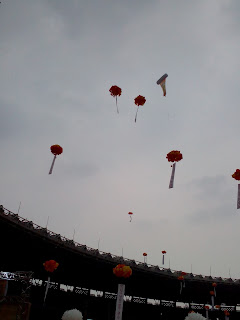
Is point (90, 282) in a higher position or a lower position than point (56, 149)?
lower

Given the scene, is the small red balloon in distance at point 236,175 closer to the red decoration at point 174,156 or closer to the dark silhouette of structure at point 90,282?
the red decoration at point 174,156

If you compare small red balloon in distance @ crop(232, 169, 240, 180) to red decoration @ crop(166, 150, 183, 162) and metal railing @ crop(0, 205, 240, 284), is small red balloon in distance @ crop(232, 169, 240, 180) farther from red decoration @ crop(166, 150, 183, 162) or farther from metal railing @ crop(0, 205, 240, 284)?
metal railing @ crop(0, 205, 240, 284)

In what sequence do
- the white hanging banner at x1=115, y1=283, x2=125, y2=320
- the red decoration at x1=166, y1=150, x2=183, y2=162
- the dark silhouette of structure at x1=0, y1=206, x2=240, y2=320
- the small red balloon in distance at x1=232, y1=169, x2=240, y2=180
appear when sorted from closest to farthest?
the small red balloon in distance at x1=232, y1=169, x2=240, y2=180 → the red decoration at x1=166, y1=150, x2=183, y2=162 → the white hanging banner at x1=115, y1=283, x2=125, y2=320 → the dark silhouette of structure at x1=0, y1=206, x2=240, y2=320

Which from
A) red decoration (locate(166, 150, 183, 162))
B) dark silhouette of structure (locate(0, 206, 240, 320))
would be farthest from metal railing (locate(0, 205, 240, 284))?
red decoration (locate(166, 150, 183, 162))

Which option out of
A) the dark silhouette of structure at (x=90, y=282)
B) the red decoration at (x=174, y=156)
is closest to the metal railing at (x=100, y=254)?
the dark silhouette of structure at (x=90, y=282)

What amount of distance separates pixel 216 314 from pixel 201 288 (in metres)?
6.36

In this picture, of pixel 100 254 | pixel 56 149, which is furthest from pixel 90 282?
pixel 56 149

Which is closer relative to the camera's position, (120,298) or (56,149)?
(56,149)

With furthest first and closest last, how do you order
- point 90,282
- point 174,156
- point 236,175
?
point 90,282, point 174,156, point 236,175

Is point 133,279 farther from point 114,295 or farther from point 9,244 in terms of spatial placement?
point 9,244

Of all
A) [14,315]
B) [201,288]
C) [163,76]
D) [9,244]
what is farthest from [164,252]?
[163,76]

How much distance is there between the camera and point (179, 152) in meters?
15.9

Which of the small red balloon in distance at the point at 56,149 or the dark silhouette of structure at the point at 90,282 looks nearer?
the small red balloon in distance at the point at 56,149

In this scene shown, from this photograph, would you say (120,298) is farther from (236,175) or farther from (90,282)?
(90,282)
